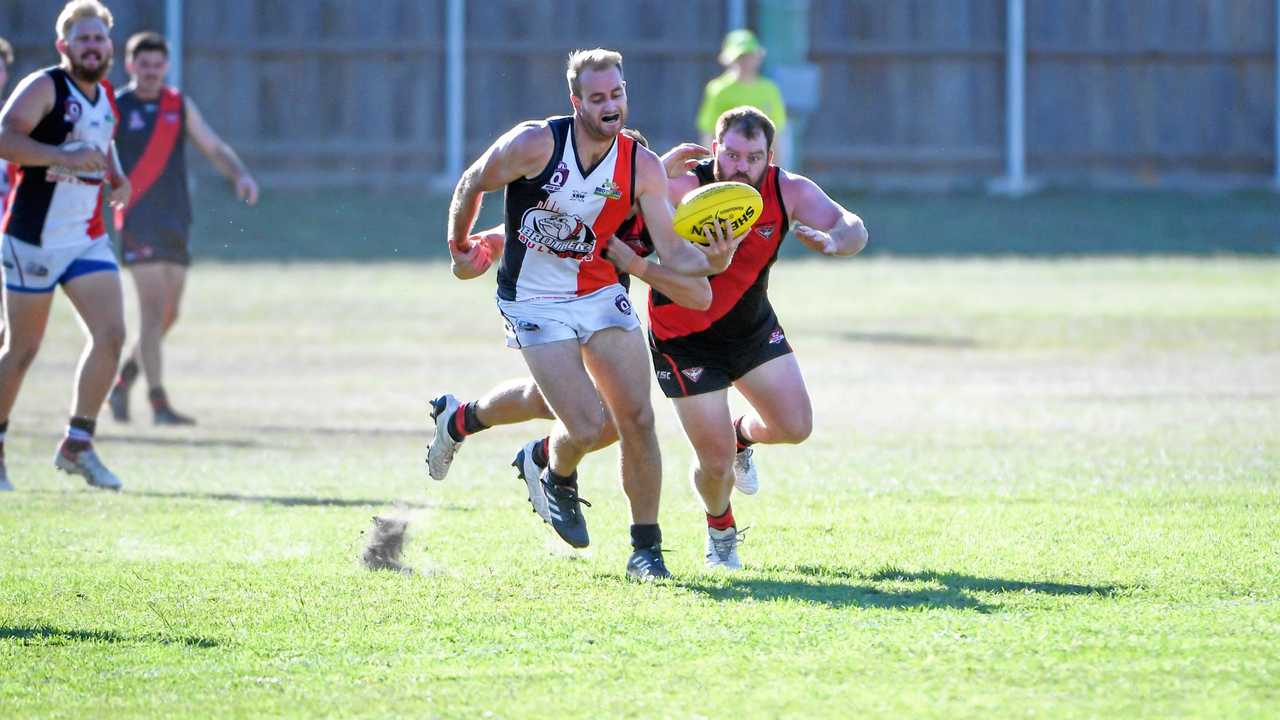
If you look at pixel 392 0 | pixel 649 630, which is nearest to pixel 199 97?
pixel 392 0

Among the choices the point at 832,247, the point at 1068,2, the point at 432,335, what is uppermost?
the point at 1068,2

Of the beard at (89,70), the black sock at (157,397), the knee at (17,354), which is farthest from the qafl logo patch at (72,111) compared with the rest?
the black sock at (157,397)

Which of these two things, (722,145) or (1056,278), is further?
(1056,278)

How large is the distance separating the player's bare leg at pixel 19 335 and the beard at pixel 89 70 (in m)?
1.10

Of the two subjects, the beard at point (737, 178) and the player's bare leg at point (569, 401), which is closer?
the player's bare leg at point (569, 401)

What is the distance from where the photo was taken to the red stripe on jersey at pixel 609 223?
6.83 m

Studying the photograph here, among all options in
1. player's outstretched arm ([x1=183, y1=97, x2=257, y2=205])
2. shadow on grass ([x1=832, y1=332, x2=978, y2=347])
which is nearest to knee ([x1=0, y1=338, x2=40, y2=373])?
player's outstretched arm ([x1=183, y1=97, x2=257, y2=205])

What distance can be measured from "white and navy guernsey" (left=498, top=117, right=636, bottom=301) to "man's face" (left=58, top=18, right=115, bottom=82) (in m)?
3.06

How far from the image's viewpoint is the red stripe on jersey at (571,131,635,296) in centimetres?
683

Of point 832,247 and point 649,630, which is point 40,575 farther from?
point 832,247

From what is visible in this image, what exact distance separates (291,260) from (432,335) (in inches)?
232

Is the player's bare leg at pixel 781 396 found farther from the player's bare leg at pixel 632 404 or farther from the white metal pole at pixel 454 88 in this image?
the white metal pole at pixel 454 88

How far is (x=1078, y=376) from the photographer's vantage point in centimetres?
1451

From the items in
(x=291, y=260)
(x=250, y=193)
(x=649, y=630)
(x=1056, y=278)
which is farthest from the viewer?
(x=291, y=260)
